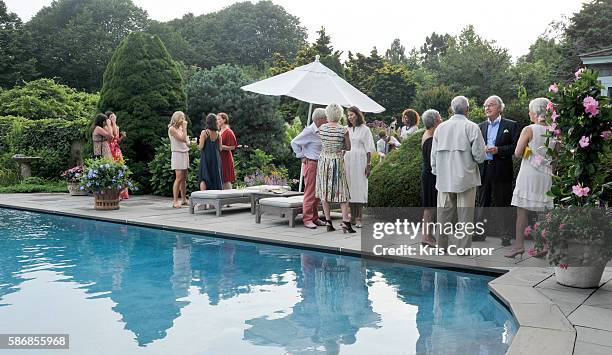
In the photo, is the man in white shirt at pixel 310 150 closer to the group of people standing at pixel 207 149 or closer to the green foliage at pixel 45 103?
the group of people standing at pixel 207 149

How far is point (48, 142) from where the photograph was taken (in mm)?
14727

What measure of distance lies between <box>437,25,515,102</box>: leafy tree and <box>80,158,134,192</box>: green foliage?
2439 cm

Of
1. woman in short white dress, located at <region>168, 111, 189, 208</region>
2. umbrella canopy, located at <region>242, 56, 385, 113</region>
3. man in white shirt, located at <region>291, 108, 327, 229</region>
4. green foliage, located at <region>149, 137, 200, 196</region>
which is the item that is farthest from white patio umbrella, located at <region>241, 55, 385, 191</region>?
green foliage, located at <region>149, 137, 200, 196</region>

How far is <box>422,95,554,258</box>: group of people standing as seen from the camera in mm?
5520

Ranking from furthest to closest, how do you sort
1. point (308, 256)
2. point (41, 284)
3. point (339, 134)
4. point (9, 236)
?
point (9, 236) < point (339, 134) < point (308, 256) < point (41, 284)

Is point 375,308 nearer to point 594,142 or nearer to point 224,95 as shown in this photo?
point 594,142

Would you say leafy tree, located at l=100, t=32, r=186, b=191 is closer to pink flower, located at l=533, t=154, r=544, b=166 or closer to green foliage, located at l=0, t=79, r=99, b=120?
green foliage, located at l=0, t=79, r=99, b=120

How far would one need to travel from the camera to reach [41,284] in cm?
516

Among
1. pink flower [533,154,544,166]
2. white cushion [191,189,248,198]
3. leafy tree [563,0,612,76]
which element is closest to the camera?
pink flower [533,154,544,166]

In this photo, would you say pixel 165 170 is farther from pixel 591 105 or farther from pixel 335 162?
pixel 591 105

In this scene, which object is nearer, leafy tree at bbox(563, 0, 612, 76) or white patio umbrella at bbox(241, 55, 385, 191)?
white patio umbrella at bbox(241, 55, 385, 191)

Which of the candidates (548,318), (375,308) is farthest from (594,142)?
(375,308)

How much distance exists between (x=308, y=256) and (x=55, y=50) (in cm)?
3645

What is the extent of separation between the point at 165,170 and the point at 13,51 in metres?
25.7
